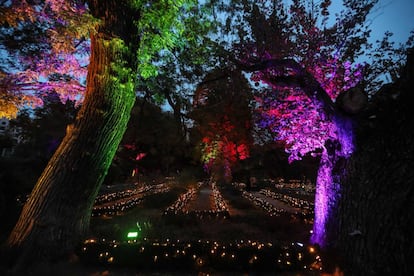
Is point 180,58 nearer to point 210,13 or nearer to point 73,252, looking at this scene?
point 210,13

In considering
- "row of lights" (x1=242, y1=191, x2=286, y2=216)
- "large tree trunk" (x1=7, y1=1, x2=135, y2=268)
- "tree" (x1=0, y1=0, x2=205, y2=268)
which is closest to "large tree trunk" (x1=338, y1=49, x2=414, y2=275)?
"tree" (x1=0, y1=0, x2=205, y2=268)

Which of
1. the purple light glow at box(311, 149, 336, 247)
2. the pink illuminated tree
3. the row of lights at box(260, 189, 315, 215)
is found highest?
the pink illuminated tree

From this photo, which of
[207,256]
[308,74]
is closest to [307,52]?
[308,74]

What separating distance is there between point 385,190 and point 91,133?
5479mm

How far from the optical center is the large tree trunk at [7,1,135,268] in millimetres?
4500

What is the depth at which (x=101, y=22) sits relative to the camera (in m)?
4.52

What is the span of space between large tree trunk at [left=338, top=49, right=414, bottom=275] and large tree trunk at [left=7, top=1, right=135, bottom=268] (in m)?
4.79

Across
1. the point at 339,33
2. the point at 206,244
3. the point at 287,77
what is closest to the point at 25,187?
the point at 206,244

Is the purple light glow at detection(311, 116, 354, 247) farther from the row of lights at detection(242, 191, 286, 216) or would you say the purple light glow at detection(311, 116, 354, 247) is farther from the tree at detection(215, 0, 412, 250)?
the row of lights at detection(242, 191, 286, 216)

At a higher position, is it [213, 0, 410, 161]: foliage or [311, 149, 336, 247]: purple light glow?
[213, 0, 410, 161]: foliage

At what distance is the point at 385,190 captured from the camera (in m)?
3.54

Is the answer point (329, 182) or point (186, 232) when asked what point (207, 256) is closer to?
point (186, 232)

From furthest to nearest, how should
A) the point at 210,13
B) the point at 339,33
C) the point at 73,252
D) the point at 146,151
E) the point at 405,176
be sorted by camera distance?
the point at 146,151
the point at 339,33
the point at 210,13
the point at 73,252
the point at 405,176

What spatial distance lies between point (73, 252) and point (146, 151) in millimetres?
25310
